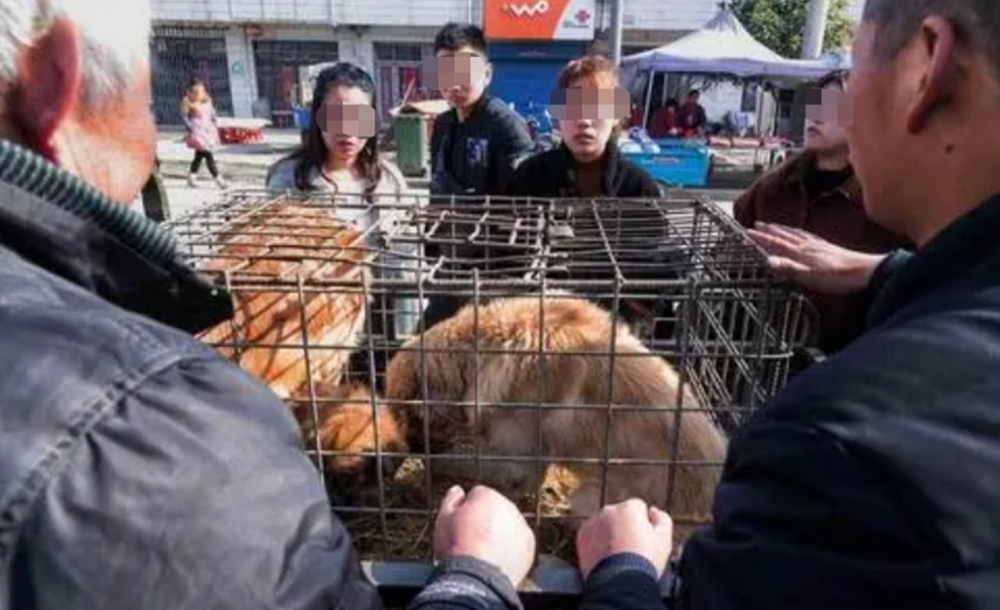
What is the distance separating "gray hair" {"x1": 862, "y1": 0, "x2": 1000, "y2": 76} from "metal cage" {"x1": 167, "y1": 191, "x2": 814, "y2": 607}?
52cm

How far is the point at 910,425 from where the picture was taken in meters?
0.60

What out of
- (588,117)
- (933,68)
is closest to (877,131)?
(933,68)

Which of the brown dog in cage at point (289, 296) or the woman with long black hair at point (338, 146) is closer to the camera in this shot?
the brown dog in cage at point (289, 296)

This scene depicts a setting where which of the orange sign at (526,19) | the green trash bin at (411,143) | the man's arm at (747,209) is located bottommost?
the green trash bin at (411,143)

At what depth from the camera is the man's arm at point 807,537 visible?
603 mm

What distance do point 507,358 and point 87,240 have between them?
1.01 m

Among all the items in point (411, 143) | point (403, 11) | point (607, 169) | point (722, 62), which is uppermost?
point (403, 11)

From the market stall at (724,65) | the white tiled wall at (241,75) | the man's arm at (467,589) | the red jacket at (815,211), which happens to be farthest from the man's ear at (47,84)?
the white tiled wall at (241,75)

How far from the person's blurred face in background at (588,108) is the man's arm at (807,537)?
2029 millimetres

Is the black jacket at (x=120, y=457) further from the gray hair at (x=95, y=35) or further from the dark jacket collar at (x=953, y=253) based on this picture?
the dark jacket collar at (x=953, y=253)

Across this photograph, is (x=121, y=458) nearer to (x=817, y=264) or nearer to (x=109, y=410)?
(x=109, y=410)

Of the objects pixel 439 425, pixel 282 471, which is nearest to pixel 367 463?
pixel 439 425

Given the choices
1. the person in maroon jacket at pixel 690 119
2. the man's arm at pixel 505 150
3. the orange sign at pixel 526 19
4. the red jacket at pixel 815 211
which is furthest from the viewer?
the orange sign at pixel 526 19

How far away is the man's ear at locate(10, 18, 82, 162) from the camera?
0.67m
